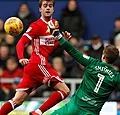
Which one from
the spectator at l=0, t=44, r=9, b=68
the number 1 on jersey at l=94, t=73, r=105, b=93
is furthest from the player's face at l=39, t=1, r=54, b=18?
the spectator at l=0, t=44, r=9, b=68

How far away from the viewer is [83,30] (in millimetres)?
15383

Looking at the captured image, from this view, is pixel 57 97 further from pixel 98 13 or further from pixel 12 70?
pixel 98 13

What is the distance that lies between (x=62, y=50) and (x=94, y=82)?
6.21m

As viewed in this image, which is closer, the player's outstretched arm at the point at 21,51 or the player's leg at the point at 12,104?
the player's outstretched arm at the point at 21,51

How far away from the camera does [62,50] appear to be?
569 inches

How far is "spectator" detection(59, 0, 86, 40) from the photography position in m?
15.1

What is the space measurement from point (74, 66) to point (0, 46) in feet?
6.32

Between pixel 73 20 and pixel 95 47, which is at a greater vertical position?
pixel 73 20


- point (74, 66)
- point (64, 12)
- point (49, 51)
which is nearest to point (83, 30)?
point (64, 12)

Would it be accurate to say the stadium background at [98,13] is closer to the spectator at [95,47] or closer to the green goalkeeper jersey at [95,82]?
the spectator at [95,47]

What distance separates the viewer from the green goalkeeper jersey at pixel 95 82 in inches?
325

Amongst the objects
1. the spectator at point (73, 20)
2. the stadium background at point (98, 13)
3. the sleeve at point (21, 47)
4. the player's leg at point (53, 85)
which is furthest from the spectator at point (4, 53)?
the sleeve at point (21, 47)

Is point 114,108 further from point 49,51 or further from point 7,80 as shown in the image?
point 7,80

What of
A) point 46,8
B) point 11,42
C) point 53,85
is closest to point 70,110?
point 53,85
